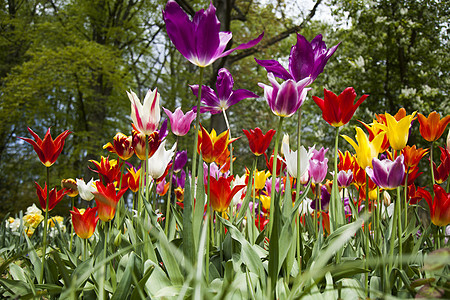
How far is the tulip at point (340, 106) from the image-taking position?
0.99 meters

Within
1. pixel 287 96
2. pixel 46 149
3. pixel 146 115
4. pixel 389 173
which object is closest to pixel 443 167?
pixel 389 173

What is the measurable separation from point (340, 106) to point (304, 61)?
0.17m

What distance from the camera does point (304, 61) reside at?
3.20 feet

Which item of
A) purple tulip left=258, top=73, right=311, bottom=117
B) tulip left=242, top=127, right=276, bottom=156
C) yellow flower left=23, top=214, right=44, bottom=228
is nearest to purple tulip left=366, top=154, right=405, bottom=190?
purple tulip left=258, top=73, right=311, bottom=117

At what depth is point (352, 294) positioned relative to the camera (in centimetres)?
85

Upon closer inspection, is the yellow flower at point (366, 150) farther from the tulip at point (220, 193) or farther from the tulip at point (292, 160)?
the tulip at point (220, 193)

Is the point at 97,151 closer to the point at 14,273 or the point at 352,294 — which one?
the point at 14,273

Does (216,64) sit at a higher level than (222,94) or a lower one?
higher

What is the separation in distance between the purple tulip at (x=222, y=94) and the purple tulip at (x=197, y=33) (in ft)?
1.27

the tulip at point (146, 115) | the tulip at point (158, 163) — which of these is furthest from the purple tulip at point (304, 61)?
the tulip at point (158, 163)

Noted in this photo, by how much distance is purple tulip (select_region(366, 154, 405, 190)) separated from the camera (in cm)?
88

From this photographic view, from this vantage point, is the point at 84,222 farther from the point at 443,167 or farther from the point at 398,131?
the point at 443,167

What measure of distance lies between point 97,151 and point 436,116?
26.6 feet

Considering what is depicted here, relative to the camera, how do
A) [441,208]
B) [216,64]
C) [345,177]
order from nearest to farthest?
1. [441,208]
2. [345,177]
3. [216,64]
